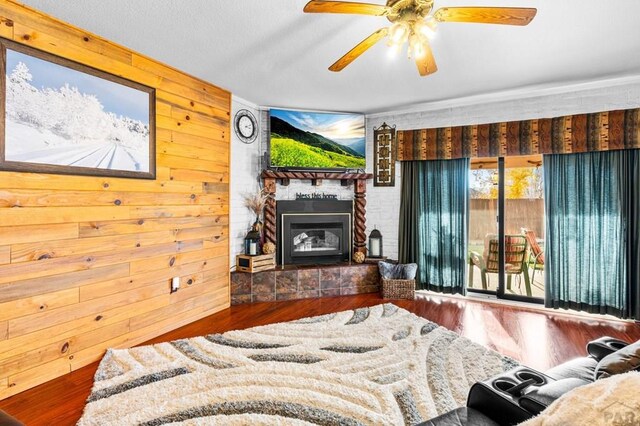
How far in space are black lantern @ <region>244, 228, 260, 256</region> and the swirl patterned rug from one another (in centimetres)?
111

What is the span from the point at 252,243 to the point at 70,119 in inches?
84.5

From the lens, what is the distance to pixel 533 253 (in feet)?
12.6

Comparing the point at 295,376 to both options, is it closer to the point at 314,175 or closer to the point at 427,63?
the point at 427,63

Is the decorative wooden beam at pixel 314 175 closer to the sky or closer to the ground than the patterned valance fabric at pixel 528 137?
closer to the ground

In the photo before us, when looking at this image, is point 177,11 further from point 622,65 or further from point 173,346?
point 622,65

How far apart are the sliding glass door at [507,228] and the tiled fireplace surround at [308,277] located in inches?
53.9

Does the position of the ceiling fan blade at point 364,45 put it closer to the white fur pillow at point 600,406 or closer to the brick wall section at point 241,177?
the white fur pillow at point 600,406

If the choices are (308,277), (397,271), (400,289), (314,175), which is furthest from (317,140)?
(400,289)

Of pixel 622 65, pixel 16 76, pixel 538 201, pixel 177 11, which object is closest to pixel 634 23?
pixel 622 65

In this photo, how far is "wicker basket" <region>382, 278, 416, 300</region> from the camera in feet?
13.1

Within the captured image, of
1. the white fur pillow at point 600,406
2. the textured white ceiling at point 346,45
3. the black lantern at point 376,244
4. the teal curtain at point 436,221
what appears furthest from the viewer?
the black lantern at point 376,244

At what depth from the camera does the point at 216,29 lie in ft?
7.70

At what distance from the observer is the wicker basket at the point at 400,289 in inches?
158

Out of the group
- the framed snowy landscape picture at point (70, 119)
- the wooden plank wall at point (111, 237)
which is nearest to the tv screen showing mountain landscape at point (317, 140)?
the wooden plank wall at point (111, 237)
